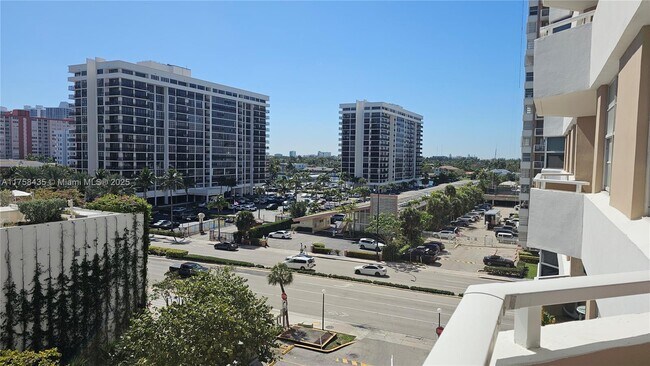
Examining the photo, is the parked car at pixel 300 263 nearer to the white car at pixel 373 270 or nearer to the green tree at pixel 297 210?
the white car at pixel 373 270

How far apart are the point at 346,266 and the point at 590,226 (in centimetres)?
3215

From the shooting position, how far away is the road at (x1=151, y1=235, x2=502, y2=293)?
3231 centimetres

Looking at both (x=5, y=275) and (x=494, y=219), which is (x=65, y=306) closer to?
(x=5, y=275)

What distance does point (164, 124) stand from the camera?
7344 centimetres

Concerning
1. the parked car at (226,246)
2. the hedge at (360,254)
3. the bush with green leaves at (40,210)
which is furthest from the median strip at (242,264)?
the bush with green leaves at (40,210)

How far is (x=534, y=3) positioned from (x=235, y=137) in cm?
6698

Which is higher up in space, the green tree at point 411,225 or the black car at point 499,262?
the green tree at point 411,225

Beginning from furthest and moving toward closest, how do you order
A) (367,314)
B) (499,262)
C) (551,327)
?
(499,262) < (367,314) < (551,327)

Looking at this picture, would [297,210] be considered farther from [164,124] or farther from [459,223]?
[164,124]

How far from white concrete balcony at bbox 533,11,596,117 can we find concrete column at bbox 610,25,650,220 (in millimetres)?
2181

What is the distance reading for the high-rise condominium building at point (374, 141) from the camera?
108750 millimetres

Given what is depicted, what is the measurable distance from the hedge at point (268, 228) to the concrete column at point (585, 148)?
40770 mm

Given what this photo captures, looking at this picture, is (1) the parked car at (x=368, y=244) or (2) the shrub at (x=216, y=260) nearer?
(2) the shrub at (x=216, y=260)

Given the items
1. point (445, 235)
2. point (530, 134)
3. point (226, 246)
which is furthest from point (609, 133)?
point (445, 235)
